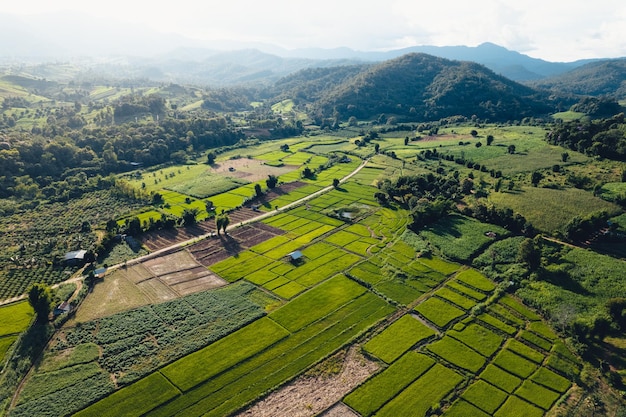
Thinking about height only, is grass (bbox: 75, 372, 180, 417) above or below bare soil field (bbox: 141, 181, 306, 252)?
above

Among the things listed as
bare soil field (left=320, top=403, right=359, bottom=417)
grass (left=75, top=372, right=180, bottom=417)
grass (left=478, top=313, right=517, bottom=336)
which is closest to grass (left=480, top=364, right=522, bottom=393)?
grass (left=478, top=313, right=517, bottom=336)

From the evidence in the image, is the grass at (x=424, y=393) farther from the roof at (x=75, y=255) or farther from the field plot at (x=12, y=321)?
the roof at (x=75, y=255)

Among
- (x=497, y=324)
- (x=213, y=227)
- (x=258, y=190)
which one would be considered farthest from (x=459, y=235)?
(x=258, y=190)

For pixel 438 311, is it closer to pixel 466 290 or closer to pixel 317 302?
pixel 466 290

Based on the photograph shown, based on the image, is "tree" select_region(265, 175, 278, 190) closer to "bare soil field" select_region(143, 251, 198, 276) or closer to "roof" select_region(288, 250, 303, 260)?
"bare soil field" select_region(143, 251, 198, 276)

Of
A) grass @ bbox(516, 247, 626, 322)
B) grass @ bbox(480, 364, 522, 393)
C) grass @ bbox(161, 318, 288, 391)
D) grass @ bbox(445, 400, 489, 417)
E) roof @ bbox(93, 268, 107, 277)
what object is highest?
grass @ bbox(516, 247, 626, 322)

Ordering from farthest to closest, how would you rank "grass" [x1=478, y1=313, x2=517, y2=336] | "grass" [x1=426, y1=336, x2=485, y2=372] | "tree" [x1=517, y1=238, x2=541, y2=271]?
"tree" [x1=517, y1=238, x2=541, y2=271] < "grass" [x1=478, y1=313, x2=517, y2=336] < "grass" [x1=426, y1=336, x2=485, y2=372]

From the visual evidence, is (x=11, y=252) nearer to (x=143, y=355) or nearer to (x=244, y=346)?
(x=143, y=355)

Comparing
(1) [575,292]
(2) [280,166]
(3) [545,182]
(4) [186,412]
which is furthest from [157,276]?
(3) [545,182]
